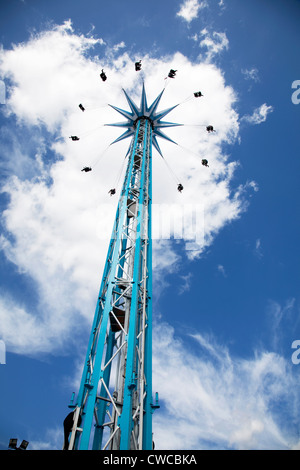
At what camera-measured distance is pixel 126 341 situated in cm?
730

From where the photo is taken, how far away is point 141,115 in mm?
17141

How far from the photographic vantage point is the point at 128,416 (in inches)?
231

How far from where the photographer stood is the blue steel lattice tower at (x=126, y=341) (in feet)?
20.1

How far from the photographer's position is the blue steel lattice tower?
20.1 ft

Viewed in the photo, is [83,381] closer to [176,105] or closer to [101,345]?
[101,345]

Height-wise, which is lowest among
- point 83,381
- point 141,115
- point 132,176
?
point 83,381

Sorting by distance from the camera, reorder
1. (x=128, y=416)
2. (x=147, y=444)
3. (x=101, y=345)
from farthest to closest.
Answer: (x=101, y=345)
(x=147, y=444)
(x=128, y=416)

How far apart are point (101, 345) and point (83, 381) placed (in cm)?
123
